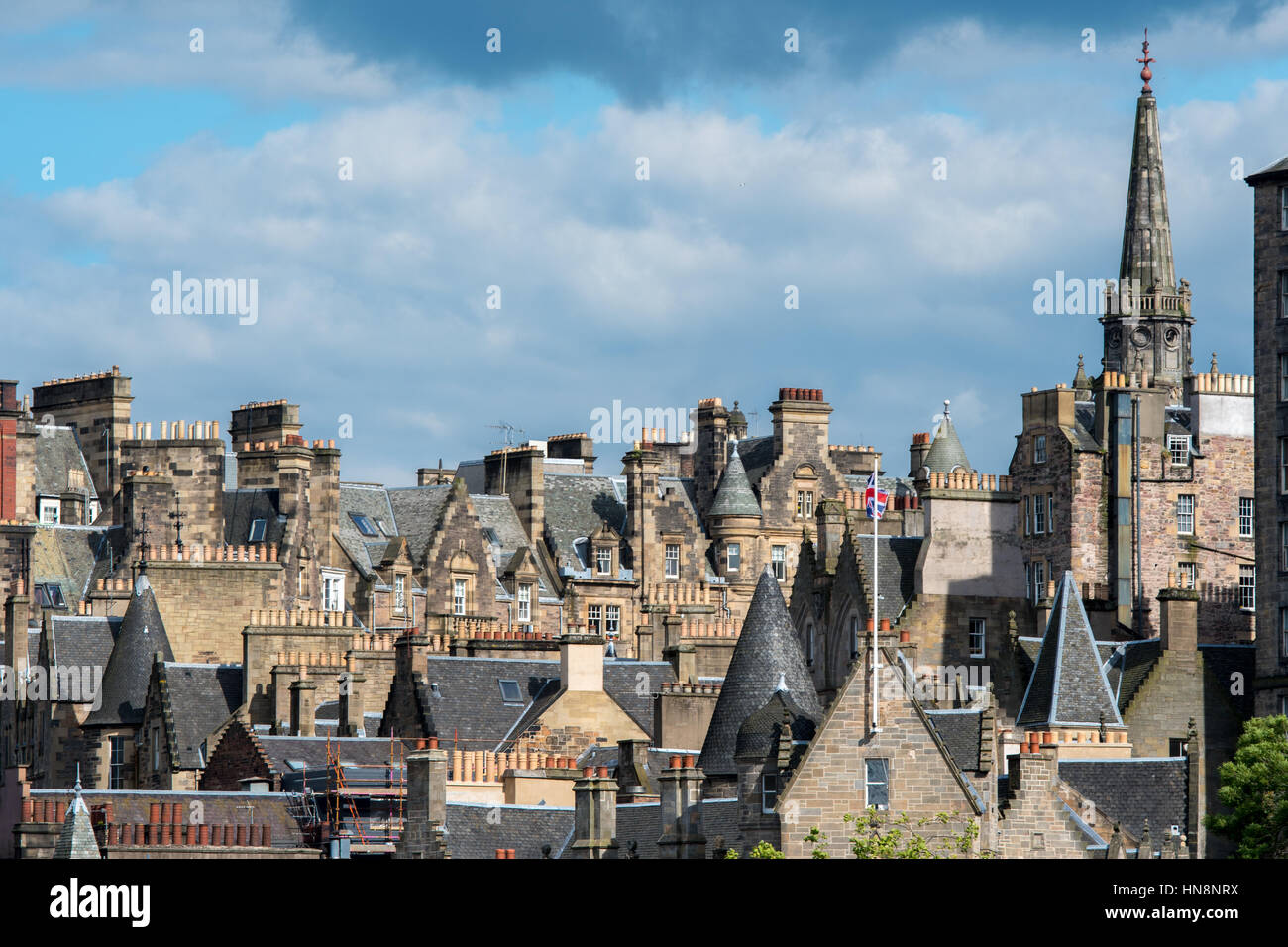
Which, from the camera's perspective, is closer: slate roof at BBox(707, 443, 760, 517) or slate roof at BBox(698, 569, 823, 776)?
slate roof at BBox(698, 569, 823, 776)

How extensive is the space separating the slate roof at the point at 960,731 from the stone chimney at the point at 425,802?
1276 centimetres

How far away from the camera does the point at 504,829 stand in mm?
66250

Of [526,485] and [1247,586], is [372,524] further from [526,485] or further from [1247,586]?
[1247,586]

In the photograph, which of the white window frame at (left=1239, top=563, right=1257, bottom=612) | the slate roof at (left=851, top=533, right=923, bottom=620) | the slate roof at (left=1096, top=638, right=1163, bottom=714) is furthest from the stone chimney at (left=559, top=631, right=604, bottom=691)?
the white window frame at (left=1239, top=563, right=1257, bottom=612)

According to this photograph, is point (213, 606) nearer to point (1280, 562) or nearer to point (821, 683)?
point (821, 683)

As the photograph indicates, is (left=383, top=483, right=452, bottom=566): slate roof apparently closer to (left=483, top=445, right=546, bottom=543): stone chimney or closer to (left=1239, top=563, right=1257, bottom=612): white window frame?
(left=483, top=445, right=546, bottom=543): stone chimney

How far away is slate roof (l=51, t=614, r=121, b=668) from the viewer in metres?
89.2

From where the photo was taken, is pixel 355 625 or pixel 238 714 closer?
pixel 238 714

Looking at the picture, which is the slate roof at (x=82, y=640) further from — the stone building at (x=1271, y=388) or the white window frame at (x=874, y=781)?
the white window frame at (x=874, y=781)

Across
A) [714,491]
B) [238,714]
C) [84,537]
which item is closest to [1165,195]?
[714,491]

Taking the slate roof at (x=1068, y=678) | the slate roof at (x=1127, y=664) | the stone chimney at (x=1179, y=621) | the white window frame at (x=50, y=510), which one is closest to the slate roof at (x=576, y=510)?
the white window frame at (x=50, y=510)

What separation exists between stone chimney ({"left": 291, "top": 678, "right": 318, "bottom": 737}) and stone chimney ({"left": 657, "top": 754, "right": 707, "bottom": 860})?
1945 cm

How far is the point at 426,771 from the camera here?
6438cm
